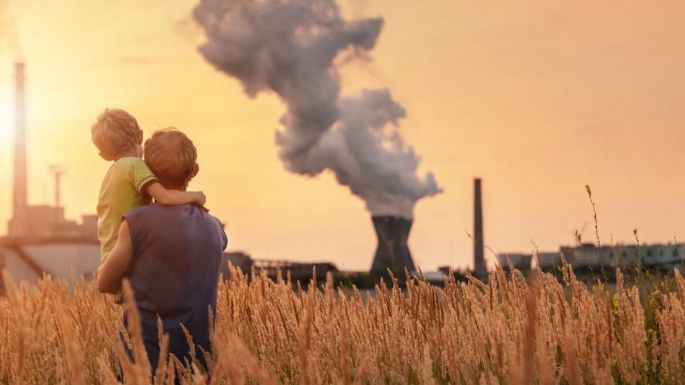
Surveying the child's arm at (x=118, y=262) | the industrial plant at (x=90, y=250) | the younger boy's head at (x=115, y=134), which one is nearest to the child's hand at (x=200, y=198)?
the child's arm at (x=118, y=262)

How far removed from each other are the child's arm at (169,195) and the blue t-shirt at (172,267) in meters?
0.04

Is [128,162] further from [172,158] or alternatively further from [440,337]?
[440,337]

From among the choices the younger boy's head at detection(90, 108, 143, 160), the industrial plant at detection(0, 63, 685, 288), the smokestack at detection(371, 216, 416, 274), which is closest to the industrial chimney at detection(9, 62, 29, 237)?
the industrial plant at detection(0, 63, 685, 288)

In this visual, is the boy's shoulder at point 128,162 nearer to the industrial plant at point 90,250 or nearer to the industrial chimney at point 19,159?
the industrial plant at point 90,250

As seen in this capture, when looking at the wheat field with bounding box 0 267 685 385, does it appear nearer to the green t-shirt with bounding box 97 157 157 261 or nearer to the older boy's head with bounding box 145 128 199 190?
the green t-shirt with bounding box 97 157 157 261

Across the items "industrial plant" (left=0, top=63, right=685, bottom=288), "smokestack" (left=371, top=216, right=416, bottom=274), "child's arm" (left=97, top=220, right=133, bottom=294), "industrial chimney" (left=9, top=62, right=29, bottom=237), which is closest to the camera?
"child's arm" (left=97, top=220, right=133, bottom=294)

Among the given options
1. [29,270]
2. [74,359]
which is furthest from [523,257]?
[74,359]

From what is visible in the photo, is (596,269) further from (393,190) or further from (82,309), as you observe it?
(82,309)

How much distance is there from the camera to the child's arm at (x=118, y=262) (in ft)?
14.8

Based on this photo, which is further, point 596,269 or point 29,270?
point 596,269

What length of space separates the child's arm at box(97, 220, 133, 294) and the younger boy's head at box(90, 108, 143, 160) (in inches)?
24.5

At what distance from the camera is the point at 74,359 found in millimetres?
2084

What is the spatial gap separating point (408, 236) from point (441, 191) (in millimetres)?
2416

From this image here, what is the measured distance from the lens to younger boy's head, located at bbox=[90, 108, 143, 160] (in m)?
5.00
